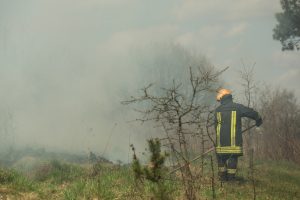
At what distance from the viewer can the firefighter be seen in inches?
340

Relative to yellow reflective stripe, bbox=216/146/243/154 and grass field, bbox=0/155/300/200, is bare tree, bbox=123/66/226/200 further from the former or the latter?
yellow reflective stripe, bbox=216/146/243/154

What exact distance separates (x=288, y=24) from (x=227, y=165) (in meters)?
8.35

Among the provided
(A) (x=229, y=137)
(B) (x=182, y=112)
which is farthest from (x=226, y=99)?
(B) (x=182, y=112)

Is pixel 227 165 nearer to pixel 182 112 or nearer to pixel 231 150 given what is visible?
pixel 231 150

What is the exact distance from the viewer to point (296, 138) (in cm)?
1702

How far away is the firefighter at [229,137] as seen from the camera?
28.4ft

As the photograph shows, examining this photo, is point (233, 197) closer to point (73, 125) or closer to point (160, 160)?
point (160, 160)

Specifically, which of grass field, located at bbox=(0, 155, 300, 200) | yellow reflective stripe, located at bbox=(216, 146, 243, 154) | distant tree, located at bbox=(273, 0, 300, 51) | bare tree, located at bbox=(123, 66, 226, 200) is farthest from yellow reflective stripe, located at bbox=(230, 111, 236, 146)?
distant tree, located at bbox=(273, 0, 300, 51)

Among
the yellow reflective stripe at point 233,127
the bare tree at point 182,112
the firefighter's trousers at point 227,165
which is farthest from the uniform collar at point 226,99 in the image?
the bare tree at point 182,112

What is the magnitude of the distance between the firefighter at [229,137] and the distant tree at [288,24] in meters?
7.15

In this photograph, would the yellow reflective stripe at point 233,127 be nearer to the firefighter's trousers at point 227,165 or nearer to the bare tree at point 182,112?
the firefighter's trousers at point 227,165

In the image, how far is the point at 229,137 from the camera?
8.79 m

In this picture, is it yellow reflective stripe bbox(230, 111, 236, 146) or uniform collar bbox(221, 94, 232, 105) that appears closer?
yellow reflective stripe bbox(230, 111, 236, 146)

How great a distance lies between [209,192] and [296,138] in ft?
38.4
